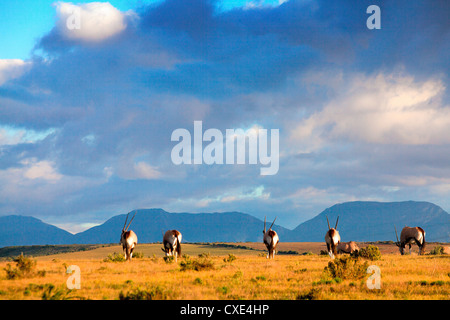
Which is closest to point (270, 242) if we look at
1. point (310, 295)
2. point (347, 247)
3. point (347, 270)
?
point (347, 247)

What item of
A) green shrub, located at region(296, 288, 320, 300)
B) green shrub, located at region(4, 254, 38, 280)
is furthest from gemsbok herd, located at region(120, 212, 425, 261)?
green shrub, located at region(296, 288, 320, 300)

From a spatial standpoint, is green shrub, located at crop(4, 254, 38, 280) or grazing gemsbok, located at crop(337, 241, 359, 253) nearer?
green shrub, located at crop(4, 254, 38, 280)

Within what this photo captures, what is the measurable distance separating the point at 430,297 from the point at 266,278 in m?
7.29

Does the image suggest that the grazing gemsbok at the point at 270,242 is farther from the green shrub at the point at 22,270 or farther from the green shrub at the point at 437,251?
the green shrub at the point at 22,270

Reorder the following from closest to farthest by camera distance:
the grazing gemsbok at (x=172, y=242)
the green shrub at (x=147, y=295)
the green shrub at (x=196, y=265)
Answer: the green shrub at (x=147, y=295) < the green shrub at (x=196, y=265) < the grazing gemsbok at (x=172, y=242)

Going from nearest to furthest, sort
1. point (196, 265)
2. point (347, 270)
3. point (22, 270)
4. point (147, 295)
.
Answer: point (147, 295)
point (347, 270)
point (22, 270)
point (196, 265)

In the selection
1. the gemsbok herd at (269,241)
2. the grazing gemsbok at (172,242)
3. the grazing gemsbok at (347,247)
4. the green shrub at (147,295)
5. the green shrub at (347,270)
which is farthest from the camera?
the grazing gemsbok at (347,247)

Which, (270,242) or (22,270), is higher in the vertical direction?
(270,242)

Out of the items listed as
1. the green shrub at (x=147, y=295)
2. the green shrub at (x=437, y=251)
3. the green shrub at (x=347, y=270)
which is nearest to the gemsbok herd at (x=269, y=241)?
the green shrub at (x=437, y=251)

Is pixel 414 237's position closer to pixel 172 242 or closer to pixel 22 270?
pixel 172 242

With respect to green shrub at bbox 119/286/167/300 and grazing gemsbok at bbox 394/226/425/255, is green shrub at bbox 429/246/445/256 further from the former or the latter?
green shrub at bbox 119/286/167/300
